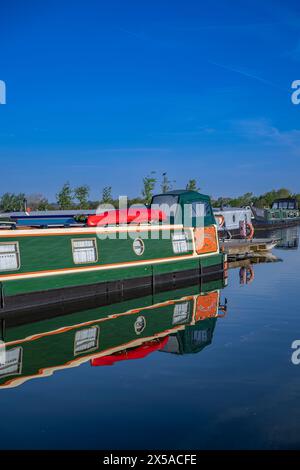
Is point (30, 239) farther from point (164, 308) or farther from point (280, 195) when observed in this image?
point (280, 195)

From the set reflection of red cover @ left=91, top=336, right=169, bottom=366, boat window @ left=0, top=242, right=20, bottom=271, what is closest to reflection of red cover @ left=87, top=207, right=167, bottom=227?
boat window @ left=0, top=242, right=20, bottom=271

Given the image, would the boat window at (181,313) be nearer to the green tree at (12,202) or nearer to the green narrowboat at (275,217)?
the green narrowboat at (275,217)

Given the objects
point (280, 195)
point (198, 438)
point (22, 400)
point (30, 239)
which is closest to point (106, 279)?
point (30, 239)

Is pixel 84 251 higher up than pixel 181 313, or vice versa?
pixel 84 251

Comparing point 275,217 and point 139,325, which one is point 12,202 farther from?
point 139,325

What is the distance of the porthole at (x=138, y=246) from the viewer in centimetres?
1943

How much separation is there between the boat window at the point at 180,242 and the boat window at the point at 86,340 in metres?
8.05

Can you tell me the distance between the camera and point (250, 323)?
46.8 ft

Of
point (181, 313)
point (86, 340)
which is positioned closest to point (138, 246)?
point (181, 313)

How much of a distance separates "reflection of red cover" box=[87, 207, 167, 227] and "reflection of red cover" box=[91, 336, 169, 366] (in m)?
7.81

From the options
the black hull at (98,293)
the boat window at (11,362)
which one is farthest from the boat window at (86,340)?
the black hull at (98,293)

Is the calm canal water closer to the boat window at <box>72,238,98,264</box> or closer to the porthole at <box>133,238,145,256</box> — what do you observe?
the boat window at <box>72,238,98,264</box>

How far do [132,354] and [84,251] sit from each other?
22.0ft

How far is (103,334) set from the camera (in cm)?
1336
